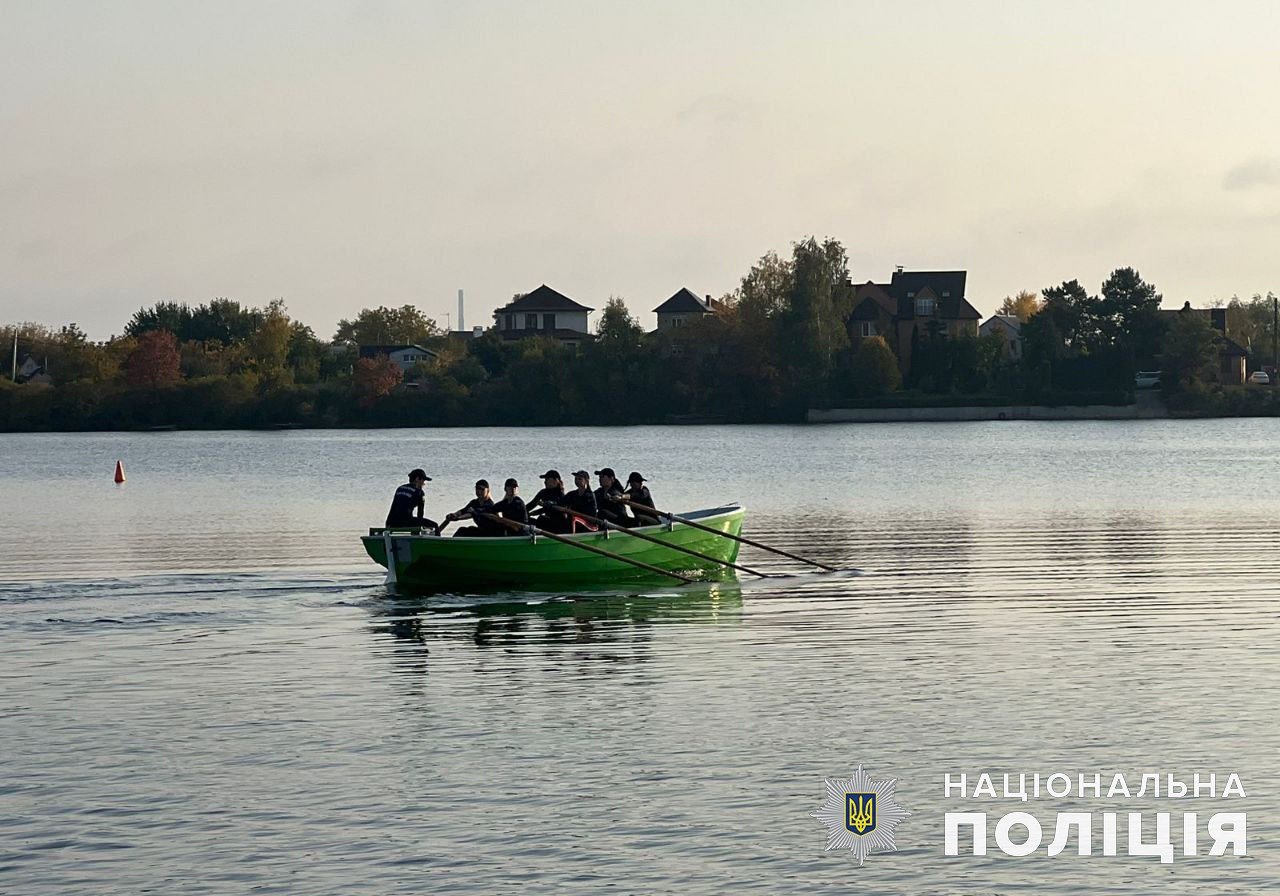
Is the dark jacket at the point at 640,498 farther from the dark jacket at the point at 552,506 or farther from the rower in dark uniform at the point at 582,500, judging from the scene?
the dark jacket at the point at 552,506

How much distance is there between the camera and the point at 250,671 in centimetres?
1975

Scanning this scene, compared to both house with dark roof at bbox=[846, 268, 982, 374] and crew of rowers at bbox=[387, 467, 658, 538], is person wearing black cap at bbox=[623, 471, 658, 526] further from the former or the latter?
house with dark roof at bbox=[846, 268, 982, 374]

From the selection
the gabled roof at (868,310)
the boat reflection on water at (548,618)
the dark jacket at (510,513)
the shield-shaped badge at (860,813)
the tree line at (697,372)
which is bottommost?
the shield-shaped badge at (860,813)

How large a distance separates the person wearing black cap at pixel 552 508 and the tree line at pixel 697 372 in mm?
106515

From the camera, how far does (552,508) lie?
2723 centimetres

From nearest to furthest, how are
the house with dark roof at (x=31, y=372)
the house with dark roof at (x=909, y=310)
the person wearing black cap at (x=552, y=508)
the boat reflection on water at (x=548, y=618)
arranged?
the boat reflection on water at (x=548, y=618), the person wearing black cap at (x=552, y=508), the house with dark roof at (x=909, y=310), the house with dark roof at (x=31, y=372)

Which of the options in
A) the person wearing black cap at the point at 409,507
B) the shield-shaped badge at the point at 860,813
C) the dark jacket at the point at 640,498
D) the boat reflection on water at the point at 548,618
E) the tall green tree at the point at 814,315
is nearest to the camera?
the shield-shaped badge at the point at 860,813

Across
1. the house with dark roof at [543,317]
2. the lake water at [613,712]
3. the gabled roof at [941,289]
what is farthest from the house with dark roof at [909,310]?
the lake water at [613,712]

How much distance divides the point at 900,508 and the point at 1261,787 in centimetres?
3419

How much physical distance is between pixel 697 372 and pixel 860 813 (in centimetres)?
12627

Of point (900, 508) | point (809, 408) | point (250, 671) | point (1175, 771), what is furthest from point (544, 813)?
point (809, 408)

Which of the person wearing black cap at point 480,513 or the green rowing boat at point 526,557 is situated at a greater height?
the person wearing black cap at point 480,513

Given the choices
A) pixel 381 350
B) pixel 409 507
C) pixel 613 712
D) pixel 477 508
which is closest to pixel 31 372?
pixel 381 350

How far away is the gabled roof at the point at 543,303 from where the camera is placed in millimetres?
177375
